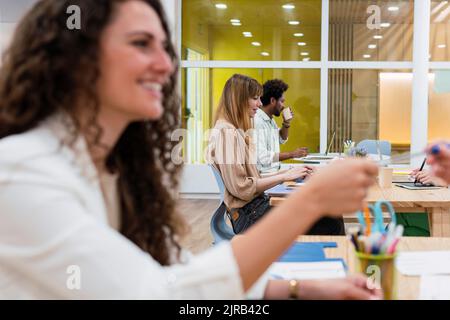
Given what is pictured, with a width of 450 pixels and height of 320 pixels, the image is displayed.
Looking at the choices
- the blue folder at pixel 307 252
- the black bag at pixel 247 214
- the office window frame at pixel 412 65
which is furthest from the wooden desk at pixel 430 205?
the office window frame at pixel 412 65

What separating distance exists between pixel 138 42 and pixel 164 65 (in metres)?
0.05

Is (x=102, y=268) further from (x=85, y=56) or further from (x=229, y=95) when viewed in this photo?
(x=229, y=95)

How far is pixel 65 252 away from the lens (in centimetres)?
64

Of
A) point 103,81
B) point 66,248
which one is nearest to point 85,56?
point 103,81

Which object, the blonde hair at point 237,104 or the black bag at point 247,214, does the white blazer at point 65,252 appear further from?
the blonde hair at point 237,104

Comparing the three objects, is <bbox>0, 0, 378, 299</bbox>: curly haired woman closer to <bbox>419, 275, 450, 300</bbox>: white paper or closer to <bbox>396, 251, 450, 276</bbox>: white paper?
<bbox>419, 275, 450, 300</bbox>: white paper

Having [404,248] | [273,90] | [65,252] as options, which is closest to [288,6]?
[273,90]

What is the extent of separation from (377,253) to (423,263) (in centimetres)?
42

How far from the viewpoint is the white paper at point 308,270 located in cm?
→ 117

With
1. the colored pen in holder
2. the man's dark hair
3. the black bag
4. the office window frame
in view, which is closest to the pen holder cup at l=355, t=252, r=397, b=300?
the colored pen in holder

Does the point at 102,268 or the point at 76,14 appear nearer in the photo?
the point at 102,268

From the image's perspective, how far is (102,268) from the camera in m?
0.65

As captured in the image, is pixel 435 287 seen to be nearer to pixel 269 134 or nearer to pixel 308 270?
pixel 308 270

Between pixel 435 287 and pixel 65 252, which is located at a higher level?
pixel 65 252
